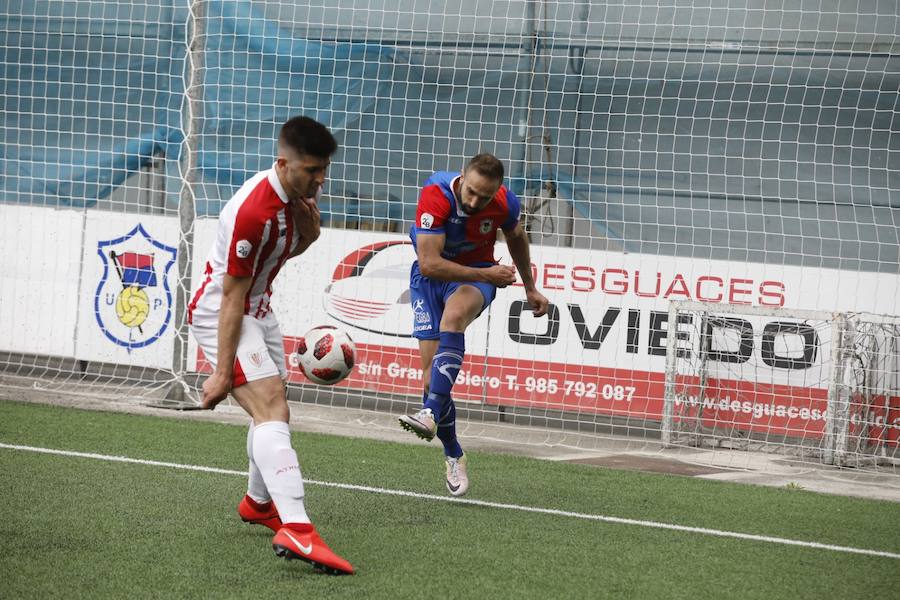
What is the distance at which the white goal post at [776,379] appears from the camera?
8938 mm

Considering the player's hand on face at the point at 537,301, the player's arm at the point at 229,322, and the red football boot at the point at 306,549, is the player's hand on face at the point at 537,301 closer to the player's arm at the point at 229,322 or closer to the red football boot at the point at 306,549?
the player's arm at the point at 229,322

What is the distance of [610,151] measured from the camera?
10.8 metres

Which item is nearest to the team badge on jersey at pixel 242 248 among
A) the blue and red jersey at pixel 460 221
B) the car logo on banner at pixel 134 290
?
the blue and red jersey at pixel 460 221

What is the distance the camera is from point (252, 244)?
453 centimetres

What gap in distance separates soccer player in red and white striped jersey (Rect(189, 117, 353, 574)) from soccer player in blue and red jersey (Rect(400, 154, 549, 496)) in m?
1.44

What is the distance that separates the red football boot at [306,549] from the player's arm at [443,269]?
2162 millimetres

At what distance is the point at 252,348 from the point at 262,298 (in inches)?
10.3

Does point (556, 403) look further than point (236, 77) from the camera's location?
No

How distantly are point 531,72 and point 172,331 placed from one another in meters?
4.10

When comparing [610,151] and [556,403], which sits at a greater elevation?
[610,151]

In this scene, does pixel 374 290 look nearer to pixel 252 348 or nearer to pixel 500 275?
pixel 500 275

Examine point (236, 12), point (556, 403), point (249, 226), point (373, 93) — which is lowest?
point (556, 403)

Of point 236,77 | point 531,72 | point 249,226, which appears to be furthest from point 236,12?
point 249,226

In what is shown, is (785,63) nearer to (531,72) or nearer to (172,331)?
(531,72)
